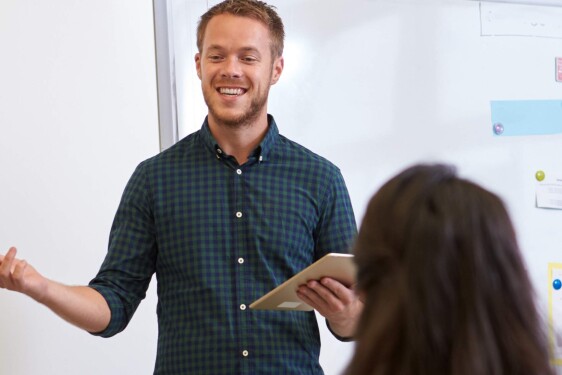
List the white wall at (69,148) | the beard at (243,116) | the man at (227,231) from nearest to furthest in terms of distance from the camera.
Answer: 1. the man at (227,231)
2. the beard at (243,116)
3. the white wall at (69,148)

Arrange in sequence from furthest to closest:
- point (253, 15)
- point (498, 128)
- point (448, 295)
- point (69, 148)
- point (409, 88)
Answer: point (498, 128)
point (409, 88)
point (69, 148)
point (253, 15)
point (448, 295)

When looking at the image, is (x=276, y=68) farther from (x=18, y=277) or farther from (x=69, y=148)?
(x=18, y=277)

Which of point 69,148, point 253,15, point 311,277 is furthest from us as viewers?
point 69,148

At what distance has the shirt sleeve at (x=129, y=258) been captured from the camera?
1.94 meters

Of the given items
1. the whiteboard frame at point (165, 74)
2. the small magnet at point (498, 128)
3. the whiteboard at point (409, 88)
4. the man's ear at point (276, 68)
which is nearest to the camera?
the man's ear at point (276, 68)

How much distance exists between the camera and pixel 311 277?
168 centimetres

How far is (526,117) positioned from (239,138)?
4.52 ft

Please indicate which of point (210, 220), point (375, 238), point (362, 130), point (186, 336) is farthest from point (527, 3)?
point (375, 238)

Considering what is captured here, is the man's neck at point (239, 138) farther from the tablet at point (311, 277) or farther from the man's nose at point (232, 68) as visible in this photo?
the tablet at point (311, 277)

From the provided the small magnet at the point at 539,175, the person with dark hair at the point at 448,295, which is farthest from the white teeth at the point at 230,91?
the small magnet at the point at 539,175

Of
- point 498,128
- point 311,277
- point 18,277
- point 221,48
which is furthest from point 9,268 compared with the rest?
point 498,128

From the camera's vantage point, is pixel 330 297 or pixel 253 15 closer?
pixel 330 297

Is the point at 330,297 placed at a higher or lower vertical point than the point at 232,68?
lower

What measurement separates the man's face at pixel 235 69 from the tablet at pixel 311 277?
17.6 inches
